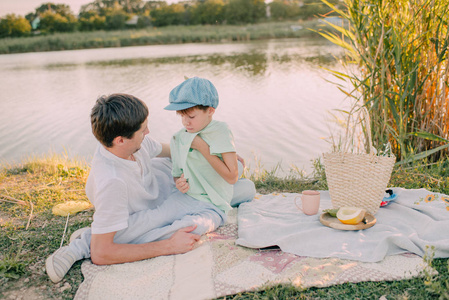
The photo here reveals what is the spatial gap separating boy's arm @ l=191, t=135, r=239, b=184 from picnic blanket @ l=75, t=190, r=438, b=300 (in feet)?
1.79

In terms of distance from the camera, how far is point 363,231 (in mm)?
2559

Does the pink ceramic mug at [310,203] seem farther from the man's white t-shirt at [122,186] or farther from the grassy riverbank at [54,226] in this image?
the man's white t-shirt at [122,186]

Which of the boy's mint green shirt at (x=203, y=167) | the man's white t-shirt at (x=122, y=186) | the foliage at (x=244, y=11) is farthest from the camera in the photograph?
the foliage at (x=244, y=11)

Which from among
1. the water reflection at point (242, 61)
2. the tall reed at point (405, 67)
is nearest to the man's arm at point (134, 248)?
the tall reed at point (405, 67)

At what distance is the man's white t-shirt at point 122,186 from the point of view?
229cm

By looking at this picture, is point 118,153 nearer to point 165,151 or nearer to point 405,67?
point 165,151

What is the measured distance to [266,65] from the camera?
13359 mm

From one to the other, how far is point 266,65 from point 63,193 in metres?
10.6

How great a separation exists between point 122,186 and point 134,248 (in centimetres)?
39


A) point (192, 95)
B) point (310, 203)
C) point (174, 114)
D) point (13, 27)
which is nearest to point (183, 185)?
point (192, 95)

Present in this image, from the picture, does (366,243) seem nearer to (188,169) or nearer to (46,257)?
Answer: (188,169)

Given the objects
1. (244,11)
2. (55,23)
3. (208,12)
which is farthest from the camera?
(55,23)

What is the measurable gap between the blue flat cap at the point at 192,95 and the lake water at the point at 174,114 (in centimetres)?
229

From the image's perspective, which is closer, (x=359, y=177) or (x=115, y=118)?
(x=115, y=118)
